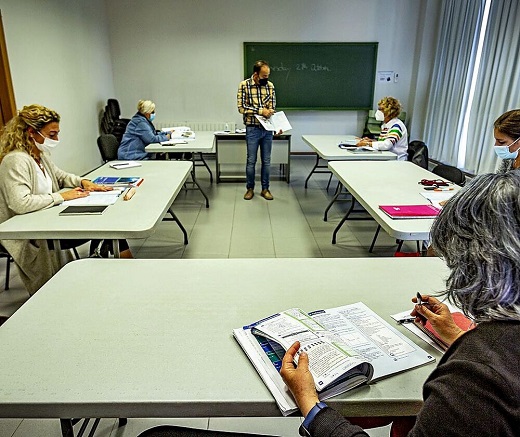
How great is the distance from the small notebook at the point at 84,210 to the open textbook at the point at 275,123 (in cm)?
287

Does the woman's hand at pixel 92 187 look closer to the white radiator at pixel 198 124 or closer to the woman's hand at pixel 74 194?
the woman's hand at pixel 74 194

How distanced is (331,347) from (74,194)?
6.38ft

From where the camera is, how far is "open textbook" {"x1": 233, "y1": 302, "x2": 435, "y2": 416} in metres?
0.97

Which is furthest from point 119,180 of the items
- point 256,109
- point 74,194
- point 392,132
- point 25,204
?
point 392,132

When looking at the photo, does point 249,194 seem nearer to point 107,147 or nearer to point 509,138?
point 107,147

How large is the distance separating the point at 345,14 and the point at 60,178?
5.77 metres

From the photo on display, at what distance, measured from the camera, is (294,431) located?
70.7 inches

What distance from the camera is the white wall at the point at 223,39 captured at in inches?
265

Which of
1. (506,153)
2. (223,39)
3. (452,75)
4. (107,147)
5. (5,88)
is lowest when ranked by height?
(107,147)

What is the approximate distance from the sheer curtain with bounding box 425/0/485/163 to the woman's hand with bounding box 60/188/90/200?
5.01 m

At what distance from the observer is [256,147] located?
500cm

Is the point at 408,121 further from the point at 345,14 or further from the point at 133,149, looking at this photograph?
the point at 133,149

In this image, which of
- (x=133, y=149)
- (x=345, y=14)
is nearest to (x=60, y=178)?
(x=133, y=149)

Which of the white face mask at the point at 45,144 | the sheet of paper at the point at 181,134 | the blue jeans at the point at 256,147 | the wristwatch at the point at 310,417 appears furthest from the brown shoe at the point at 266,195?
the wristwatch at the point at 310,417
